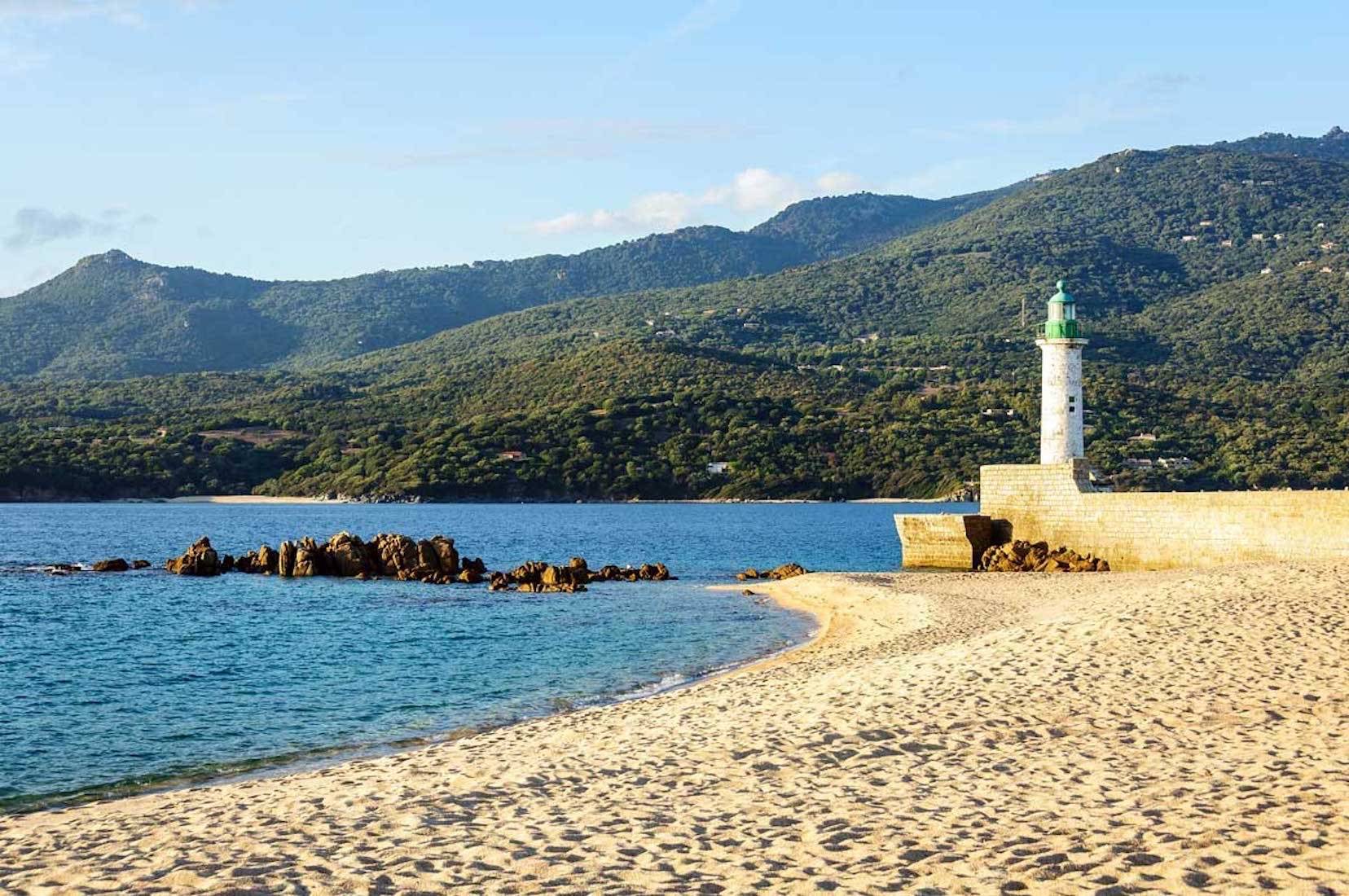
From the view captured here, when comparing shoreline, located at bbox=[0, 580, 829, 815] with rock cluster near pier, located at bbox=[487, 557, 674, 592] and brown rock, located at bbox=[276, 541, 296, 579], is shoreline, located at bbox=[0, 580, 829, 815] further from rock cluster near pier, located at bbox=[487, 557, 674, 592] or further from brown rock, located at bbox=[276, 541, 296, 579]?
brown rock, located at bbox=[276, 541, 296, 579]

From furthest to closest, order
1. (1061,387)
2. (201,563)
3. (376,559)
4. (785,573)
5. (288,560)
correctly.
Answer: (201,563)
(288,560)
(376,559)
(785,573)
(1061,387)

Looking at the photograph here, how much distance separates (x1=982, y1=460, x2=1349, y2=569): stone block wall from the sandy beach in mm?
10759

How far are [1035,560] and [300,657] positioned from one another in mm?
19309

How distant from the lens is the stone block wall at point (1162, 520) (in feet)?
90.3

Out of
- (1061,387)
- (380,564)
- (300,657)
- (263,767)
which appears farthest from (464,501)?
(263,767)

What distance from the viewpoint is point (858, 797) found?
10086 millimetres

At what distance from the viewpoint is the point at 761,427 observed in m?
107

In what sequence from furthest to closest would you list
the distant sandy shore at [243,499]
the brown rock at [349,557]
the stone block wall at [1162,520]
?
the distant sandy shore at [243,499] → the brown rock at [349,557] → the stone block wall at [1162,520]

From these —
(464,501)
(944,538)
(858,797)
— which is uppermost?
(944,538)

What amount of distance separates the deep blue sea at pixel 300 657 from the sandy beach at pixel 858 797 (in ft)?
7.46

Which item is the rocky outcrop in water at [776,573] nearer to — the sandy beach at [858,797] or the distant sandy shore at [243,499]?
the sandy beach at [858,797]

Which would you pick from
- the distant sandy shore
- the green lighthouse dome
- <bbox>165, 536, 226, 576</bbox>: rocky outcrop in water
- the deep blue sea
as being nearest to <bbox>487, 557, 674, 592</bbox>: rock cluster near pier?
the deep blue sea

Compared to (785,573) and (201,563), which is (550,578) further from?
(201,563)

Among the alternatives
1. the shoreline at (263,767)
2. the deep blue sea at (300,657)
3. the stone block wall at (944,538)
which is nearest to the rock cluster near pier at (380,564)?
the deep blue sea at (300,657)
